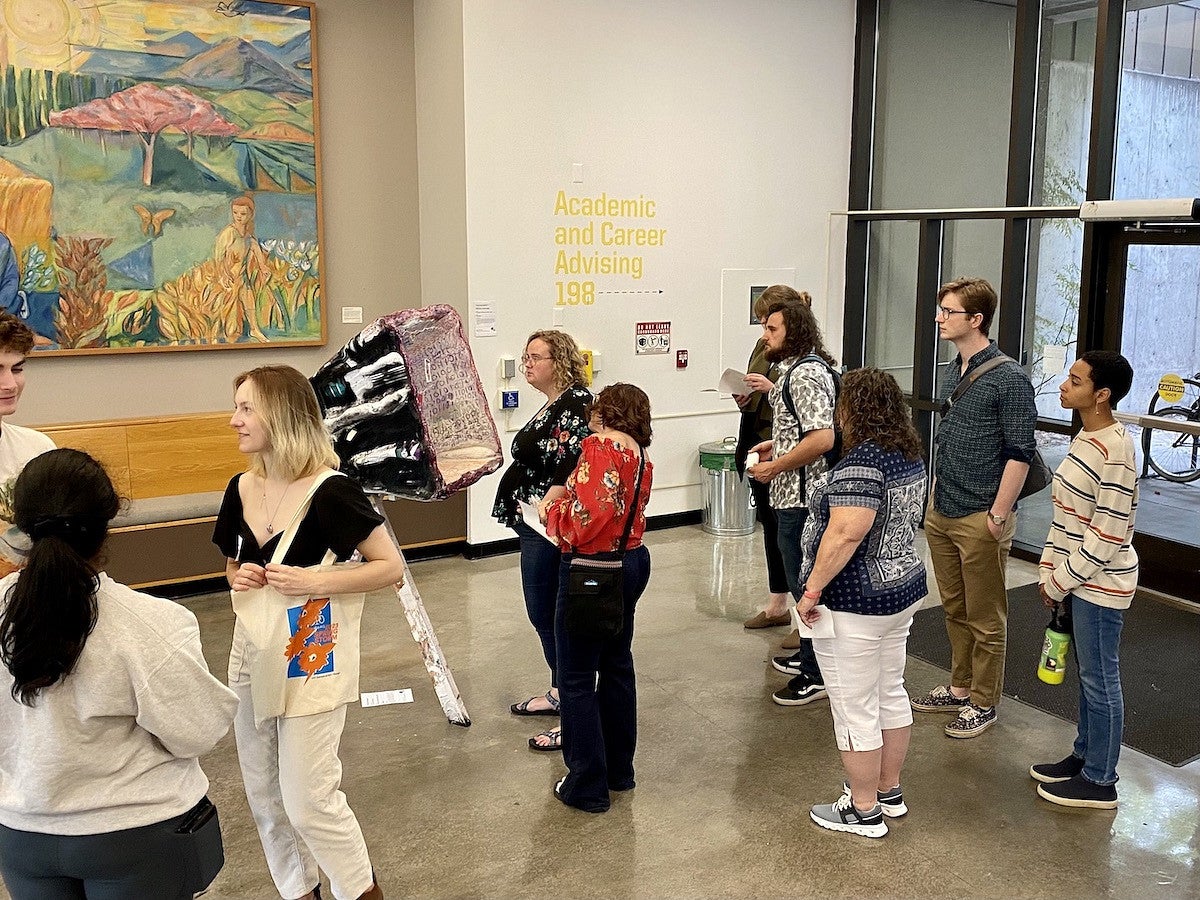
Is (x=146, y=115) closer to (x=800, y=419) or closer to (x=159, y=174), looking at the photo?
(x=159, y=174)

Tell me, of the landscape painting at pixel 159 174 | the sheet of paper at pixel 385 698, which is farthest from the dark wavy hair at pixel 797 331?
the landscape painting at pixel 159 174

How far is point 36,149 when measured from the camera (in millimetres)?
5895

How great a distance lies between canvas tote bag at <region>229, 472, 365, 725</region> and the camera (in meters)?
2.67

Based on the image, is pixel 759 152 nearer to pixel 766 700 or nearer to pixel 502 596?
pixel 502 596

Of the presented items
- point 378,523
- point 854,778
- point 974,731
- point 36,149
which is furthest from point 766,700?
point 36,149

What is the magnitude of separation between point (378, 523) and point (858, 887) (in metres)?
1.86

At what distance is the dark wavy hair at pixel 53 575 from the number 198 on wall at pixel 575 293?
5.22 metres

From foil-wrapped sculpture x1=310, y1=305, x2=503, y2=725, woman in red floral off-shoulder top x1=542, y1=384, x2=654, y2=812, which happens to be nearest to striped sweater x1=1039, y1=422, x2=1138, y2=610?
woman in red floral off-shoulder top x1=542, y1=384, x2=654, y2=812

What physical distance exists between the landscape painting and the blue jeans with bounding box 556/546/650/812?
3959 mm

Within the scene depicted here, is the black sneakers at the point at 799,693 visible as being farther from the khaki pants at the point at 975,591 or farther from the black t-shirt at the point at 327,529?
the black t-shirt at the point at 327,529

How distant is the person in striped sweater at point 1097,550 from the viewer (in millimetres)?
3498

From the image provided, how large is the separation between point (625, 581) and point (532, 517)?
0.51 meters

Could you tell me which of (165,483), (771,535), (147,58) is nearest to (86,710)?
(771,535)

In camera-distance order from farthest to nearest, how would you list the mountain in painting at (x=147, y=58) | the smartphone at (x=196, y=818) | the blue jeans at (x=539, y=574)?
the mountain in painting at (x=147, y=58)
the blue jeans at (x=539, y=574)
the smartphone at (x=196, y=818)
